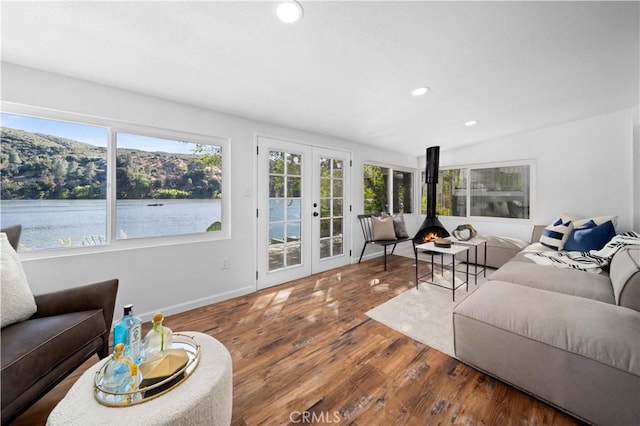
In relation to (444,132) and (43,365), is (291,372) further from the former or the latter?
(444,132)

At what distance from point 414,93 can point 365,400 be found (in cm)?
265

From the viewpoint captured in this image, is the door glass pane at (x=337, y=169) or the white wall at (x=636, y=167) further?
the door glass pane at (x=337, y=169)

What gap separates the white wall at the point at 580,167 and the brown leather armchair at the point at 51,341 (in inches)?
224

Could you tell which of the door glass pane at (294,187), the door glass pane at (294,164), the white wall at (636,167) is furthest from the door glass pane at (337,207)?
the white wall at (636,167)

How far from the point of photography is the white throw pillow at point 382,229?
406 centimetres

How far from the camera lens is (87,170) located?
2.05 m

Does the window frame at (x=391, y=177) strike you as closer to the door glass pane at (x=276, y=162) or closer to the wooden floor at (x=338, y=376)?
the door glass pane at (x=276, y=162)

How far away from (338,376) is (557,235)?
3547 millimetres

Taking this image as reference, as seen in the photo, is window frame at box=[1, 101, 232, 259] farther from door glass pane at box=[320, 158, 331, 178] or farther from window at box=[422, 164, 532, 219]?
window at box=[422, 164, 532, 219]

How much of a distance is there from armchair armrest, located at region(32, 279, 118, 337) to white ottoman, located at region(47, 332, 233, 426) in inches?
28.1

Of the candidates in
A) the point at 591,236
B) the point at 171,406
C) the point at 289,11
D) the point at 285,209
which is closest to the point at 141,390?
the point at 171,406

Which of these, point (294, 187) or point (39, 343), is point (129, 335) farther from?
point (294, 187)

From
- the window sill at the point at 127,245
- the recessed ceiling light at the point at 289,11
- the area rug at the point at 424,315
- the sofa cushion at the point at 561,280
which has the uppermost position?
the recessed ceiling light at the point at 289,11

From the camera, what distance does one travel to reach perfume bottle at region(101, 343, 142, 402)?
35.9 inches
